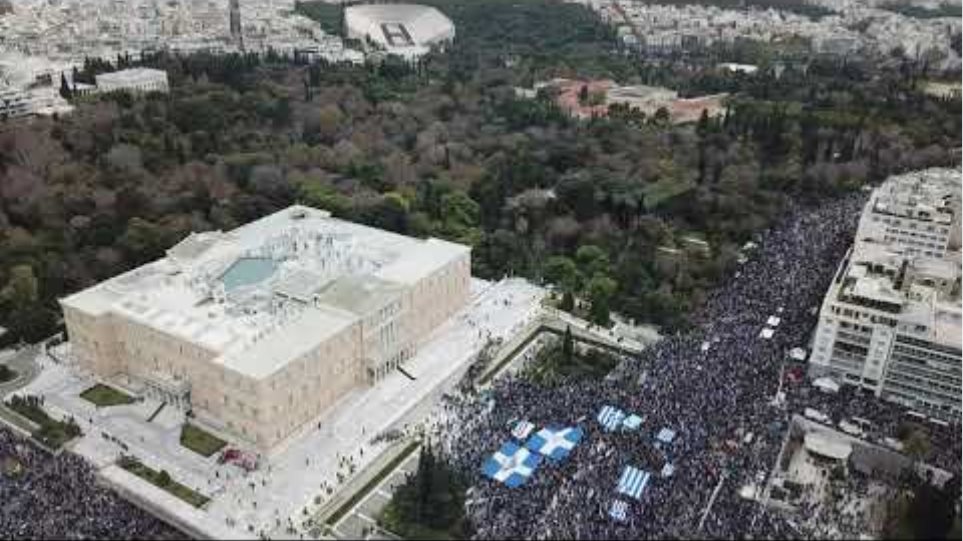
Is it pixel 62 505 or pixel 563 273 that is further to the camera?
pixel 563 273

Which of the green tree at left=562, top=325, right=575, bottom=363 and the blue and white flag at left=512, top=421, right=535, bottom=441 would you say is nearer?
the blue and white flag at left=512, top=421, right=535, bottom=441

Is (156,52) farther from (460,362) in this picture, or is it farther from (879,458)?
(879,458)

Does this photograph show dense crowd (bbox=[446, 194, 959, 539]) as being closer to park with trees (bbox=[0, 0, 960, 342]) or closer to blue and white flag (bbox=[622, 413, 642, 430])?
blue and white flag (bbox=[622, 413, 642, 430])

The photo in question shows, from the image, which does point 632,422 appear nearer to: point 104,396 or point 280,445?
point 280,445

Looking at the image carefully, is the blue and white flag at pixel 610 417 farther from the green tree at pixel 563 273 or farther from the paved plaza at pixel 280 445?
the green tree at pixel 563 273

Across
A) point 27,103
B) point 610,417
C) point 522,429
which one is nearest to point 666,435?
point 610,417

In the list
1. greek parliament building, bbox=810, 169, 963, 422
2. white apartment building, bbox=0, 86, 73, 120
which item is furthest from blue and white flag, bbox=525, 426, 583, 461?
white apartment building, bbox=0, 86, 73, 120
